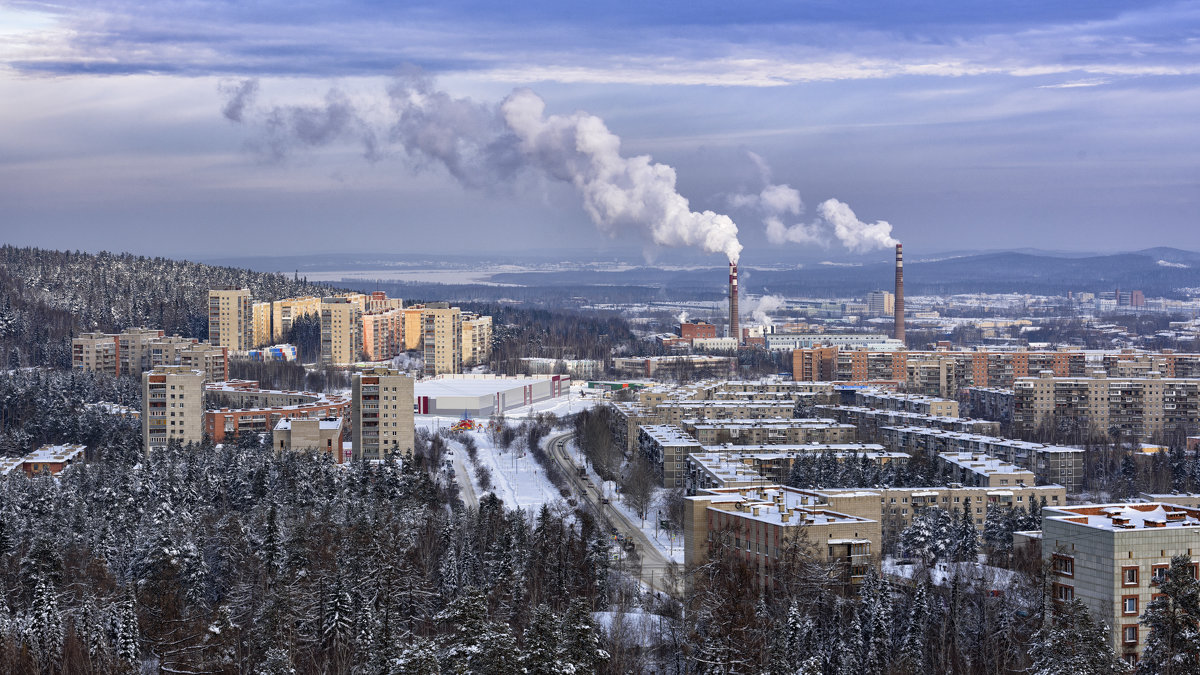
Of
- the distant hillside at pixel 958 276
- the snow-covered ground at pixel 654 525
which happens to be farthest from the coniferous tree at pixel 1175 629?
the distant hillside at pixel 958 276

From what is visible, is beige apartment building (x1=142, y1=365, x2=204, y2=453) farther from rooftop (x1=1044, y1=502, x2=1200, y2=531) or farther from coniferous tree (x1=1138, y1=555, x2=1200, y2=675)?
coniferous tree (x1=1138, y1=555, x2=1200, y2=675)

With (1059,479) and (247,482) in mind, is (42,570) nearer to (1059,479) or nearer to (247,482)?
(247,482)

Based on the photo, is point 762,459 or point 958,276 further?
point 958,276

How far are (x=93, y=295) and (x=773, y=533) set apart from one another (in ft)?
118

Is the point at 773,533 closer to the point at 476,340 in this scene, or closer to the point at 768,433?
the point at 768,433

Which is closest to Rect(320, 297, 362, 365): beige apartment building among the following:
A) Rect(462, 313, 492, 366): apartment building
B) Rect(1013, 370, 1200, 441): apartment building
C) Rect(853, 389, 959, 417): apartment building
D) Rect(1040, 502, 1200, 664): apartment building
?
Rect(462, 313, 492, 366): apartment building

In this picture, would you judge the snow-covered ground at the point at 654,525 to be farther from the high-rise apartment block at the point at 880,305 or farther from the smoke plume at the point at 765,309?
the high-rise apartment block at the point at 880,305

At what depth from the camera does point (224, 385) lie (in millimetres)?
31938

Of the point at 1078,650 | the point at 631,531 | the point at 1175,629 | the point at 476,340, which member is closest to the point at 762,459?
the point at 631,531

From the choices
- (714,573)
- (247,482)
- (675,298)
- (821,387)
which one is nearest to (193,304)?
(821,387)

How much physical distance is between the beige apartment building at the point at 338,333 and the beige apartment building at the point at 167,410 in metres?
19.1

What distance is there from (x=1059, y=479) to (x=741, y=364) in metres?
25.2

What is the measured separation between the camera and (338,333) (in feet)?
145

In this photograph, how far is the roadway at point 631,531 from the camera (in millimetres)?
15847
